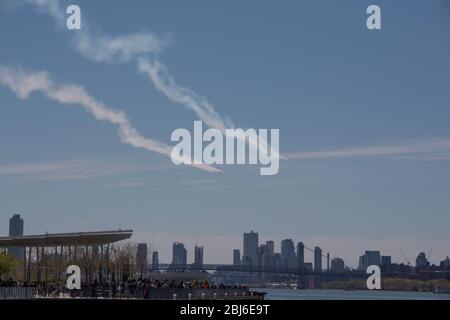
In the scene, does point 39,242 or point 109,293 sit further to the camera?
point 39,242

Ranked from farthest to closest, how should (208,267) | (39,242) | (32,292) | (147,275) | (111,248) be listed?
(147,275) < (208,267) < (111,248) < (39,242) < (32,292)

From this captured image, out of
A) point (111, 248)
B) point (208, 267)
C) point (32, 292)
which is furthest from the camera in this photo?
point (208, 267)
